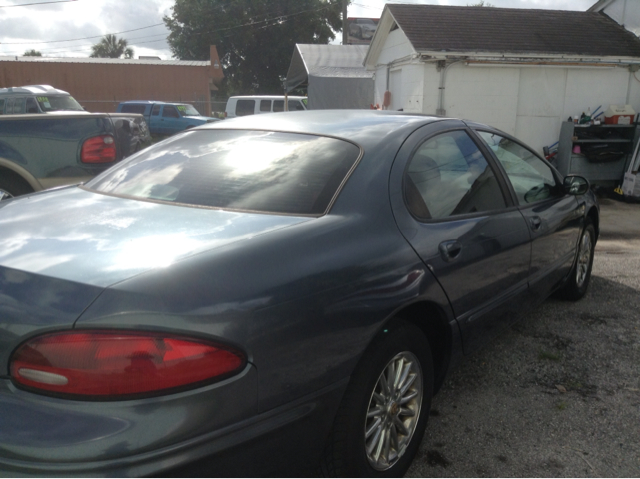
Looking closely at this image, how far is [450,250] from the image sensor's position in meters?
2.56

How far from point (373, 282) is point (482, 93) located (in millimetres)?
10261

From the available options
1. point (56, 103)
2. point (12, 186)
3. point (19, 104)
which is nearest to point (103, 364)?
point (12, 186)

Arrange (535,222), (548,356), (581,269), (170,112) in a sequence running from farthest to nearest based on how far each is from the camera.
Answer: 1. (170,112)
2. (581,269)
3. (548,356)
4. (535,222)

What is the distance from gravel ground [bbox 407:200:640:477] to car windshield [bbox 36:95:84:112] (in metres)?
15.0

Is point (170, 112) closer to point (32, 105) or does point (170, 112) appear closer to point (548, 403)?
point (32, 105)

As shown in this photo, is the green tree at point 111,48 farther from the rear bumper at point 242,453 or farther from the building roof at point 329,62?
the rear bumper at point 242,453

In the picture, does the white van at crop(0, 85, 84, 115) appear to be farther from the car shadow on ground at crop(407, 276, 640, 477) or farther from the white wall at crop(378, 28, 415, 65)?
the car shadow on ground at crop(407, 276, 640, 477)

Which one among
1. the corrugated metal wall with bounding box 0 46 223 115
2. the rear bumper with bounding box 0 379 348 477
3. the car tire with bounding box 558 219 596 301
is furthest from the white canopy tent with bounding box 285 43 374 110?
the rear bumper with bounding box 0 379 348 477

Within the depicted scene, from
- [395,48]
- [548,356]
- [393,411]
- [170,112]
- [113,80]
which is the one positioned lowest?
[548,356]

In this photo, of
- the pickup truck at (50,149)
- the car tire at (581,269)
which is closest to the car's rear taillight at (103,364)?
the car tire at (581,269)

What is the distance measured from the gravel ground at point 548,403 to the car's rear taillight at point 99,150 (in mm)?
3892

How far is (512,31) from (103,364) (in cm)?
1250

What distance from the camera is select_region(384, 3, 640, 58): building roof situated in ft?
37.1

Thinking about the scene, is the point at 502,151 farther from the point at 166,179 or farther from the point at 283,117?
the point at 166,179
